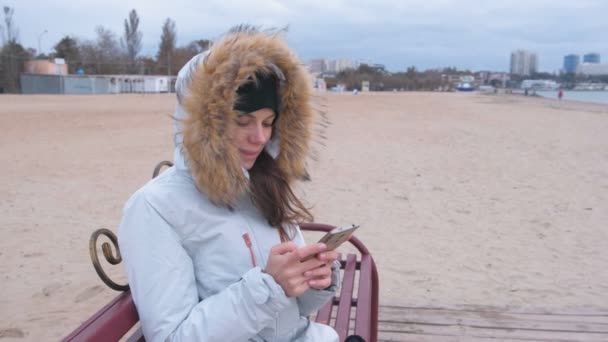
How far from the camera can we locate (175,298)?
1509 millimetres

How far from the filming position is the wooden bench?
1483 mm

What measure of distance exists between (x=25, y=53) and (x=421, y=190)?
60223 mm

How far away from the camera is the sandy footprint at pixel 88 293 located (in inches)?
173

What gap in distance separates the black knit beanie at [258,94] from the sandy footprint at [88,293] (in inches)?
125

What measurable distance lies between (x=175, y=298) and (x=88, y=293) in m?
3.37

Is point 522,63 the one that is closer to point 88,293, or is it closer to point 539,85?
point 539,85

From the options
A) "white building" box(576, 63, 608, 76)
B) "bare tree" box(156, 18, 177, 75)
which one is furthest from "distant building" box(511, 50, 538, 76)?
"bare tree" box(156, 18, 177, 75)

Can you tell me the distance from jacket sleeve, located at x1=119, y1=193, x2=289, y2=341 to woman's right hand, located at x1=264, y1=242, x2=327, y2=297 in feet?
0.07

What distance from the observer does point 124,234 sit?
4.99 feet

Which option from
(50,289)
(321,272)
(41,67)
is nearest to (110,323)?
(321,272)

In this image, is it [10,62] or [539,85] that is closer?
[10,62]

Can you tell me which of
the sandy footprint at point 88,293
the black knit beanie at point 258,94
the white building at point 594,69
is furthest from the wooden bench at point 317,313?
the white building at point 594,69

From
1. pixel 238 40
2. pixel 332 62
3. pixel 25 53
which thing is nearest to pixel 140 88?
pixel 25 53

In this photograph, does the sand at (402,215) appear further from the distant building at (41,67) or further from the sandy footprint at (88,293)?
the distant building at (41,67)
